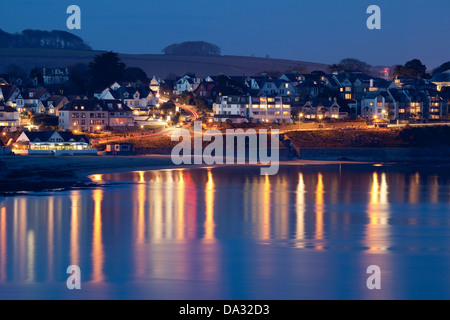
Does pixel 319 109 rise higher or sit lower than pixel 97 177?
higher

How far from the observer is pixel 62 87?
65625 millimetres

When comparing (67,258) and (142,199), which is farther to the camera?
(142,199)

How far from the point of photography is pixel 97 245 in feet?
65.8

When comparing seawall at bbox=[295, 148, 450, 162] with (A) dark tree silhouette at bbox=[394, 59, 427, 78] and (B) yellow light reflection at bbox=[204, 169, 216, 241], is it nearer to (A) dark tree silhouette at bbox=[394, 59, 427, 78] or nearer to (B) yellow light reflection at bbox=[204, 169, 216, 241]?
(B) yellow light reflection at bbox=[204, 169, 216, 241]

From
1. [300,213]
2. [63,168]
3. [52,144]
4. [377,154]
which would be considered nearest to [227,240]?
[300,213]

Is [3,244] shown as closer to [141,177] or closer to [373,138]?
[141,177]

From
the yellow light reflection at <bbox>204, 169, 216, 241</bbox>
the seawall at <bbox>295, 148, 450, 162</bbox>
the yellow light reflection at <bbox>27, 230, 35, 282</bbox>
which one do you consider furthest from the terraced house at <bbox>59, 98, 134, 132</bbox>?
the yellow light reflection at <bbox>27, 230, 35, 282</bbox>

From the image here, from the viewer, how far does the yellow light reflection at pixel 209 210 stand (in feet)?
71.8

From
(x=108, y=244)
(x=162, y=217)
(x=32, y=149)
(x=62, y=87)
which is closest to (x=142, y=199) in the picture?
(x=162, y=217)

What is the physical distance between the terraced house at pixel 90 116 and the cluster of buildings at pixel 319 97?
25.2 ft

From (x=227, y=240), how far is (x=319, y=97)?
44.5 meters

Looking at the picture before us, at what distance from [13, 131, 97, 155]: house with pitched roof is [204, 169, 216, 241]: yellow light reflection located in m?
10.7
